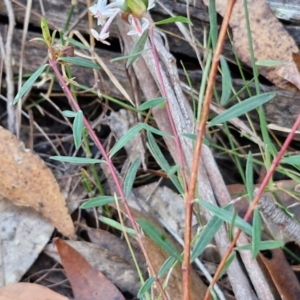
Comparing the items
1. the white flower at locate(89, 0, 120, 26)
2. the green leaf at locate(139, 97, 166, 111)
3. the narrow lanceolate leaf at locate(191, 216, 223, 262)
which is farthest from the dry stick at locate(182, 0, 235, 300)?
the white flower at locate(89, 0, 120, 26)

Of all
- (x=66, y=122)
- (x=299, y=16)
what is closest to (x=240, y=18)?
(x=299, y=16)

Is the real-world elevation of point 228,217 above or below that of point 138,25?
below

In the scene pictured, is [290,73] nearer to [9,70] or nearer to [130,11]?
[130,11]

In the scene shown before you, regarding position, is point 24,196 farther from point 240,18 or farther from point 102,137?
point 240,18

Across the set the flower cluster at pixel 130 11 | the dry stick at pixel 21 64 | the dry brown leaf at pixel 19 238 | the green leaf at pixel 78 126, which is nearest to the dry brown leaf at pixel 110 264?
the dry brown leaf at pixel 19 238

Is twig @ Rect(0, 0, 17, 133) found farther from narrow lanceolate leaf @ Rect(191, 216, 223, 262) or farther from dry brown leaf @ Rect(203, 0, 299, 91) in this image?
narrow lanceolate leaf @ Rect(191, 216, 223, 262)

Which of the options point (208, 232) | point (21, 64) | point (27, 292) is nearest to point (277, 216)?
point (208, 232)
